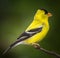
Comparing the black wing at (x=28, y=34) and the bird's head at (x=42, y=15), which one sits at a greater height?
the bird's head at (x=42, y=15)

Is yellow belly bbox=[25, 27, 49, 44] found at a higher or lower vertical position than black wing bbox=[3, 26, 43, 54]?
lower

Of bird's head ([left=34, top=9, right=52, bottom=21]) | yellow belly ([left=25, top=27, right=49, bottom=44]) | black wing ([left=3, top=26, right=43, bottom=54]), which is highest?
bird's head ([left=34, top=9, right=52, bottom=21])

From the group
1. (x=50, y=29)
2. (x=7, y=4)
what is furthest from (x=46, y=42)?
(x=7, y=4)

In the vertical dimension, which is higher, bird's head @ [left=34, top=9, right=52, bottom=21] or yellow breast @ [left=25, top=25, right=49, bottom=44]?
bird's head @ [left=34, top=9, right=52, bottom=21]

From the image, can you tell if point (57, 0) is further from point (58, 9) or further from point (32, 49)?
point (32, 49)

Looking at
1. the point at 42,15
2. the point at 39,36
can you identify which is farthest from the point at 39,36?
the point at 42,15
